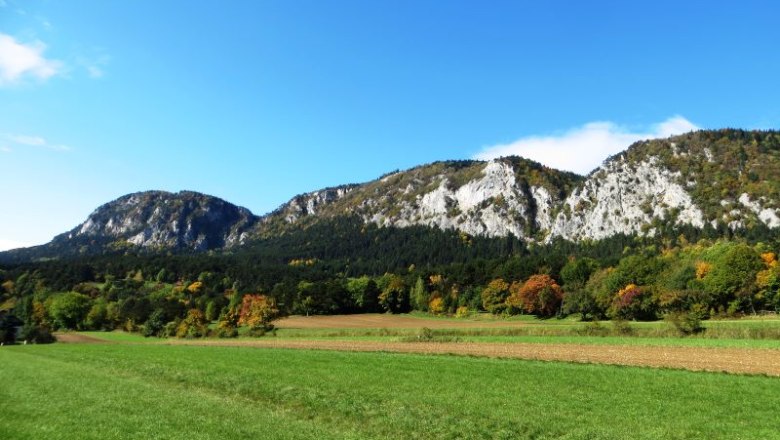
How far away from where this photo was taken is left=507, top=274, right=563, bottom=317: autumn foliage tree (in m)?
127

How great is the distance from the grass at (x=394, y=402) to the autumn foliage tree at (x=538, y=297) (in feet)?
304

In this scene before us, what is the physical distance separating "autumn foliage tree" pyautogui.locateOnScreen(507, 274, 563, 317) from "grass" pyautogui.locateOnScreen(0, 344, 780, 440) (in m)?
92.6

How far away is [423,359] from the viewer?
1743 inches

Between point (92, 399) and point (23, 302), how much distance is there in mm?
181292

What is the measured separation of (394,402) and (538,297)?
112m

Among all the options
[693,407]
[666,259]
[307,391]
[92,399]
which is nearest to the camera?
[693,407]

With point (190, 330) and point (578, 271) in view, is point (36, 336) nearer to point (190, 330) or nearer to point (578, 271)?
point (190, 330)

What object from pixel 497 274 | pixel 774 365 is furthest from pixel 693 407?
pixel 497 274

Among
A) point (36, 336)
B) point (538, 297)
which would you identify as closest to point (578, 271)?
point (538, 297)

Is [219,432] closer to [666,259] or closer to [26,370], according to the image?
[26,370]

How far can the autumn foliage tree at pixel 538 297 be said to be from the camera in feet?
418

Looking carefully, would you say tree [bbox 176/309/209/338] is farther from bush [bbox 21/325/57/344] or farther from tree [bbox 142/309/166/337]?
bush [bbox 21/325/57/344]

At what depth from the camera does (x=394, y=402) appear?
2598 cm

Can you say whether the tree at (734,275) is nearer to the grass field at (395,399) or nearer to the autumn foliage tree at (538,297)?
the autumn foliage tree at (538,297)
